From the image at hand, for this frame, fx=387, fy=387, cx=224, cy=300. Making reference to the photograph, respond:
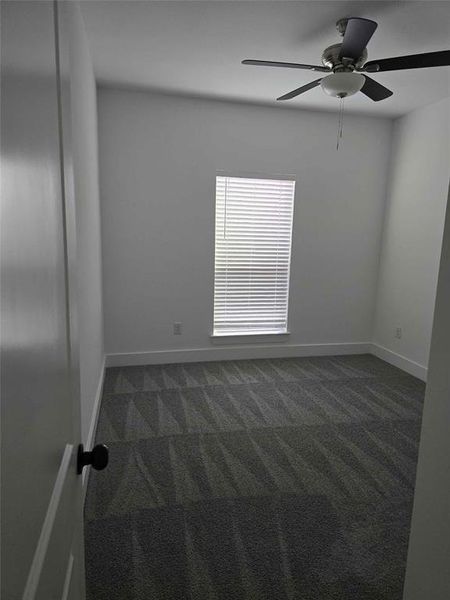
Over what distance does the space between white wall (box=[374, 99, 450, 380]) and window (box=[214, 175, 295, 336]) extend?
3.95 feet

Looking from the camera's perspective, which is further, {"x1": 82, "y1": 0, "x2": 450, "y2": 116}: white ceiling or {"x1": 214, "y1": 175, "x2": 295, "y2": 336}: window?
{"x1": 214, "y1": 175, "x2": 295, "y2": 336}: window

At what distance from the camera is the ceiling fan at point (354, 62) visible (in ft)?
6.66

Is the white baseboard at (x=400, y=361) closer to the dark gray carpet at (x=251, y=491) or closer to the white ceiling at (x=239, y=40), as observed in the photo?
the dark gray carpet at (x=251, y=491)

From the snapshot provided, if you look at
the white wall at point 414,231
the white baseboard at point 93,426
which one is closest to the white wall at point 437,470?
the white baseboard at point 93,426

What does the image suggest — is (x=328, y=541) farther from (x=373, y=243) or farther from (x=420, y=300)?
(x=373, y=243)

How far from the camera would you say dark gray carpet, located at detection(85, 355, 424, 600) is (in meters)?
1.68

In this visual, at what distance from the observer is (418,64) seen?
212 centimetres

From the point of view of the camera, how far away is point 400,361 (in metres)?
4.37

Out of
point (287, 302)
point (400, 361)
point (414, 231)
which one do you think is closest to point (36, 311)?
point (287, 302)

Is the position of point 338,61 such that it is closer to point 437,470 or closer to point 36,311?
point 437,470

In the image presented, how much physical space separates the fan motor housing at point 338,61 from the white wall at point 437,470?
5.89ft

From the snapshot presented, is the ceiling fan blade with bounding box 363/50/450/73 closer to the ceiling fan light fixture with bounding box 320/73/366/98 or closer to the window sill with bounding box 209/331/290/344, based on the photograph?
the ceiling fan light fixture with bounding box 320/73/366/98

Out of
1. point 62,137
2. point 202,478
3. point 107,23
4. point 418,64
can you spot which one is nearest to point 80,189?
point 107,23

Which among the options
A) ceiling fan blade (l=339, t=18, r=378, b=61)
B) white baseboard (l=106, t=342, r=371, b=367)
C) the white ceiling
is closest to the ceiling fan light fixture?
ceiling fan blade (l=339, t=18, r=378, b=61)
